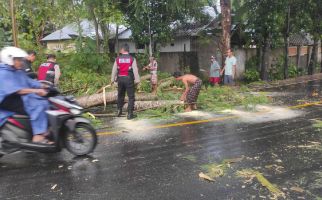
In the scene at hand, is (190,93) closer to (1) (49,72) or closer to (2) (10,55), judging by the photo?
(1) (49,72)

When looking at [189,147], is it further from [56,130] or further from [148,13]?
[148,13]

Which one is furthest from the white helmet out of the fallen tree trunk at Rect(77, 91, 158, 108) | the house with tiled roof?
the house with tiled roof

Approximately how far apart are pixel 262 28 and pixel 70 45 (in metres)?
11.4

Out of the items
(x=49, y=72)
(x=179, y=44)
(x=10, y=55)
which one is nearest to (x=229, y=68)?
(x=49, y=72)

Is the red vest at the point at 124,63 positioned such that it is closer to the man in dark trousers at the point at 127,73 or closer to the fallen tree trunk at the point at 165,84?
the man in dark trousers at the point at 127,73

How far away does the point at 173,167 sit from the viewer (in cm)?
589

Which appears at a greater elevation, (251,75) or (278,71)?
(278,71)

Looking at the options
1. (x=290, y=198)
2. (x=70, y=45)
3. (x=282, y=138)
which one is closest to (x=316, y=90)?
(x=282, y=138)

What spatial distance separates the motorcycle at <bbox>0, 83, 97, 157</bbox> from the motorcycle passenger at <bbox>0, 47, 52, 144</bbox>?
0.10 m

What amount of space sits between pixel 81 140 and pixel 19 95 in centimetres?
125

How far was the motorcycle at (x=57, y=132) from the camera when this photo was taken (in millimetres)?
5824

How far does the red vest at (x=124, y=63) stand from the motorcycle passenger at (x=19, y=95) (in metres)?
3.83

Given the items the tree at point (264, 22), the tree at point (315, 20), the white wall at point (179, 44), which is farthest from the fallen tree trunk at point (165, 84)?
the tree at point (315, 20)

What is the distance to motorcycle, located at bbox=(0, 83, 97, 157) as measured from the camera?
5.82 metres
